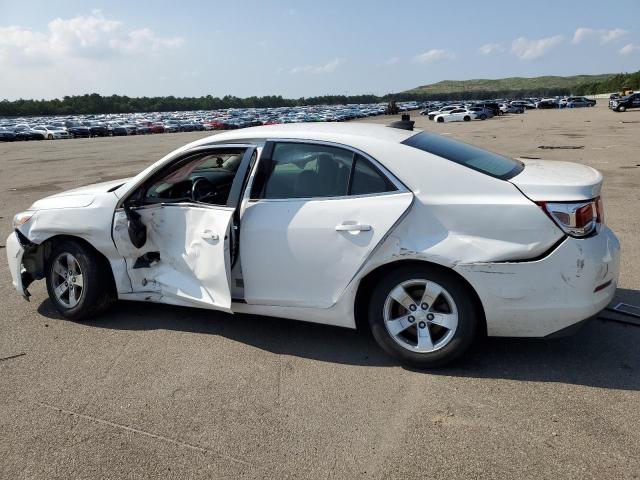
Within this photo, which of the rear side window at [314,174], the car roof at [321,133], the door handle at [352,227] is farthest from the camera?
the car roof at [321,133]

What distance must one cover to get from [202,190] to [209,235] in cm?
61

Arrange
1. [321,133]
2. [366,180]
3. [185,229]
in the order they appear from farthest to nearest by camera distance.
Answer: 1. [185,229]
2. [321,133]
3. [366,180]

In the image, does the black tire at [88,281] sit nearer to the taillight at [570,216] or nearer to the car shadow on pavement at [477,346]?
the car shadow on pavement at [477,346]

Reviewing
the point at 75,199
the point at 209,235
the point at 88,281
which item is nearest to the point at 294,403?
the point at 209,235

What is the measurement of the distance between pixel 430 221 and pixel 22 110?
188 m

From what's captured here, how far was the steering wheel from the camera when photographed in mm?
4414

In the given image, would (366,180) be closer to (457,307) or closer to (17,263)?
(457,307)

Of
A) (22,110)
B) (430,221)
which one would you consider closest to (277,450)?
(430,221)

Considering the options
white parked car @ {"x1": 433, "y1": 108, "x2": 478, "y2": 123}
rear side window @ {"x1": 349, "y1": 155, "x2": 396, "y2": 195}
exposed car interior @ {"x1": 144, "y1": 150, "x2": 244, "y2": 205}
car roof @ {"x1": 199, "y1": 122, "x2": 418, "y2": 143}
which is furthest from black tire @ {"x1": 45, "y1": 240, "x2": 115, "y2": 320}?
white parked car @ {"x1": 433, "y1": 108, "x2": 478, "y2": 123}

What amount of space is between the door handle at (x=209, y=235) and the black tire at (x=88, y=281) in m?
1.17

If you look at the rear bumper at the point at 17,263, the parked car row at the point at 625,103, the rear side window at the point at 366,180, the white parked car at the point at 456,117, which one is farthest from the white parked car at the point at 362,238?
the parked car row at the point at 625,103

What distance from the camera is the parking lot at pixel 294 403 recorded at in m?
2.78

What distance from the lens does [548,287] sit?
129 inches

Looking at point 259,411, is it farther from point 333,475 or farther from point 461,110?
point 461,110
